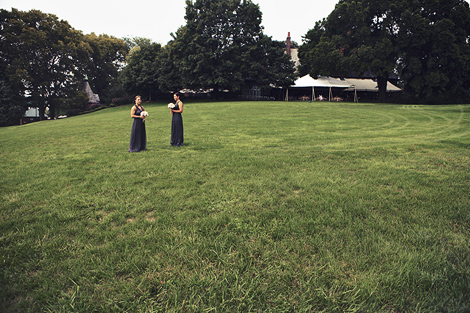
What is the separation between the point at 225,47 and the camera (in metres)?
35.4

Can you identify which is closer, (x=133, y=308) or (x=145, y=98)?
(x=133, y=308)

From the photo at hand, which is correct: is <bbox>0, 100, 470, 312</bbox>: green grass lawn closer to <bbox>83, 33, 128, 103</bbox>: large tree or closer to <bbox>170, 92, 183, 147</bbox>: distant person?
<bbox>170, 92, 183, 147</bbox>: distant person

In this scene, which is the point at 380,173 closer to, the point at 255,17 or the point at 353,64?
the point at 353,64

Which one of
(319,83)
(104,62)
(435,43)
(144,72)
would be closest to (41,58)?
(104,62)

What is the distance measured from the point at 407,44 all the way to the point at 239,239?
36.2m

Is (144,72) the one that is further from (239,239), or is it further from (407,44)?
(239,239)

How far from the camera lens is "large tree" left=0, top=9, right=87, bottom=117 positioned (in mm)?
38781

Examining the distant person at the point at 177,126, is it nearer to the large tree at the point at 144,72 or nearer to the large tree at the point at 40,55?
the large tree at the point at 144,72

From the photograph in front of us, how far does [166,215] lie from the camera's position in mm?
3547

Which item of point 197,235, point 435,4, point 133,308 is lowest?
point 133,308

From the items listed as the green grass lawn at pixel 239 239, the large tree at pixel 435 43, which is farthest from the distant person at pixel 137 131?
the large tree at pixel 435 43

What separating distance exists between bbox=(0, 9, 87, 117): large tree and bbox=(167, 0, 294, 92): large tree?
75.4 feet

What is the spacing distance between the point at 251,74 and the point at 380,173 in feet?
103

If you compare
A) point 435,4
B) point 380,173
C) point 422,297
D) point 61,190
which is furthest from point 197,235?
point 435,4
